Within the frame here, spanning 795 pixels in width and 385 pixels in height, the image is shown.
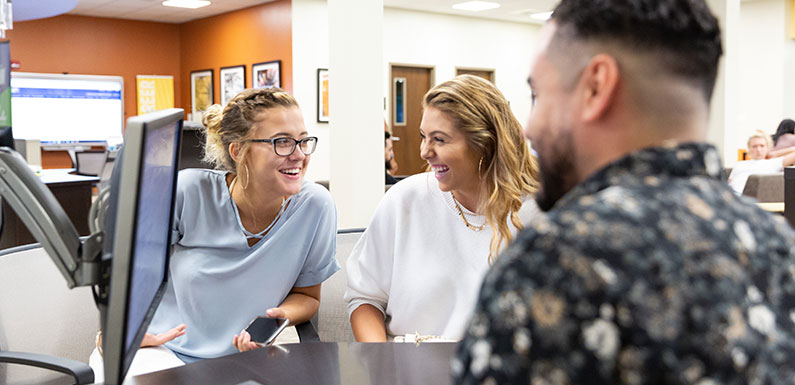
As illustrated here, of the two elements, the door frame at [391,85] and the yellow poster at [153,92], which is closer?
the door frame at [391,85]

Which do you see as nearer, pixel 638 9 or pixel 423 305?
pixel 638 9

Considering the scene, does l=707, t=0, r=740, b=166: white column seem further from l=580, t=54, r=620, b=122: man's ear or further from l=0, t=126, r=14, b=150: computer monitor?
l=580, t=54, r=620, b=122: man's ear

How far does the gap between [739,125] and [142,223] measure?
11.8 metres

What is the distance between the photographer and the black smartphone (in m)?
1.59

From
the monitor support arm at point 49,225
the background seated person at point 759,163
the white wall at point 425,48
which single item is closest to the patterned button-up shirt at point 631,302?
the monitor support arm at point 49,225

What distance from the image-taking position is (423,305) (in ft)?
6.10

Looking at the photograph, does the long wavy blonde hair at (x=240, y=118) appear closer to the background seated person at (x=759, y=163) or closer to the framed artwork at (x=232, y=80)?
the background seated person at (x=759, y=163)

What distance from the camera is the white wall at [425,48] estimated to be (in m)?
9.19

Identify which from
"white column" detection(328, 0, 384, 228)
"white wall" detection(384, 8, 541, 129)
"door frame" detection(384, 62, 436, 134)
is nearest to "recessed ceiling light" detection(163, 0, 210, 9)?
"white wall" detection(384, 8, 541, 129)

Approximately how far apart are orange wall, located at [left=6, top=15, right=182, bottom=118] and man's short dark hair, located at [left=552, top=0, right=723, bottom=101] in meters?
11.0

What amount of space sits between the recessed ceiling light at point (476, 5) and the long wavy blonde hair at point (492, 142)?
822cm

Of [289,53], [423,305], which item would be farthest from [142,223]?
[289,53]

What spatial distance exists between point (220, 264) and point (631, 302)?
155cm

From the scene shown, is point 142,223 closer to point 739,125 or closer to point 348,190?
point 348,190
